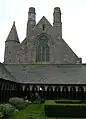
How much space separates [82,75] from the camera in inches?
1284

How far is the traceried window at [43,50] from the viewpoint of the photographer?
39812 millimetres

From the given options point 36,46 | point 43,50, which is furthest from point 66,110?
point 36,46

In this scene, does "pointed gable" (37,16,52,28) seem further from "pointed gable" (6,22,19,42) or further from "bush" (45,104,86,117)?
"bush" (45,104,86,117)

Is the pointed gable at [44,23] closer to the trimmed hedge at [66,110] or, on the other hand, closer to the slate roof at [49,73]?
the slate roof at [49,73]

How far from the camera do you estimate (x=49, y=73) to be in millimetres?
33562

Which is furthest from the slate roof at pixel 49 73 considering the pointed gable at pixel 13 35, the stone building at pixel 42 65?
the pointed gable at pixel 13 35

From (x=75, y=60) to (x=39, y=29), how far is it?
8679mm

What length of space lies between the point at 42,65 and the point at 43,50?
4.99m

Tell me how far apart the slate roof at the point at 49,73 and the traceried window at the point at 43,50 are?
15.0ft

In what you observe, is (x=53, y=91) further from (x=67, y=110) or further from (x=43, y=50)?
(x=67, y=110)

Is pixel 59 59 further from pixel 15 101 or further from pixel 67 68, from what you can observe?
pixel 15 101

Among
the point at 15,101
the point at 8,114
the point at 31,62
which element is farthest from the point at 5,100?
the point at 31,62

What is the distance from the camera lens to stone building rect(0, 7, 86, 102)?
3064 cm

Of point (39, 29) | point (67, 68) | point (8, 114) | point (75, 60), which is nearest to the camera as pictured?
point (8, 114)
